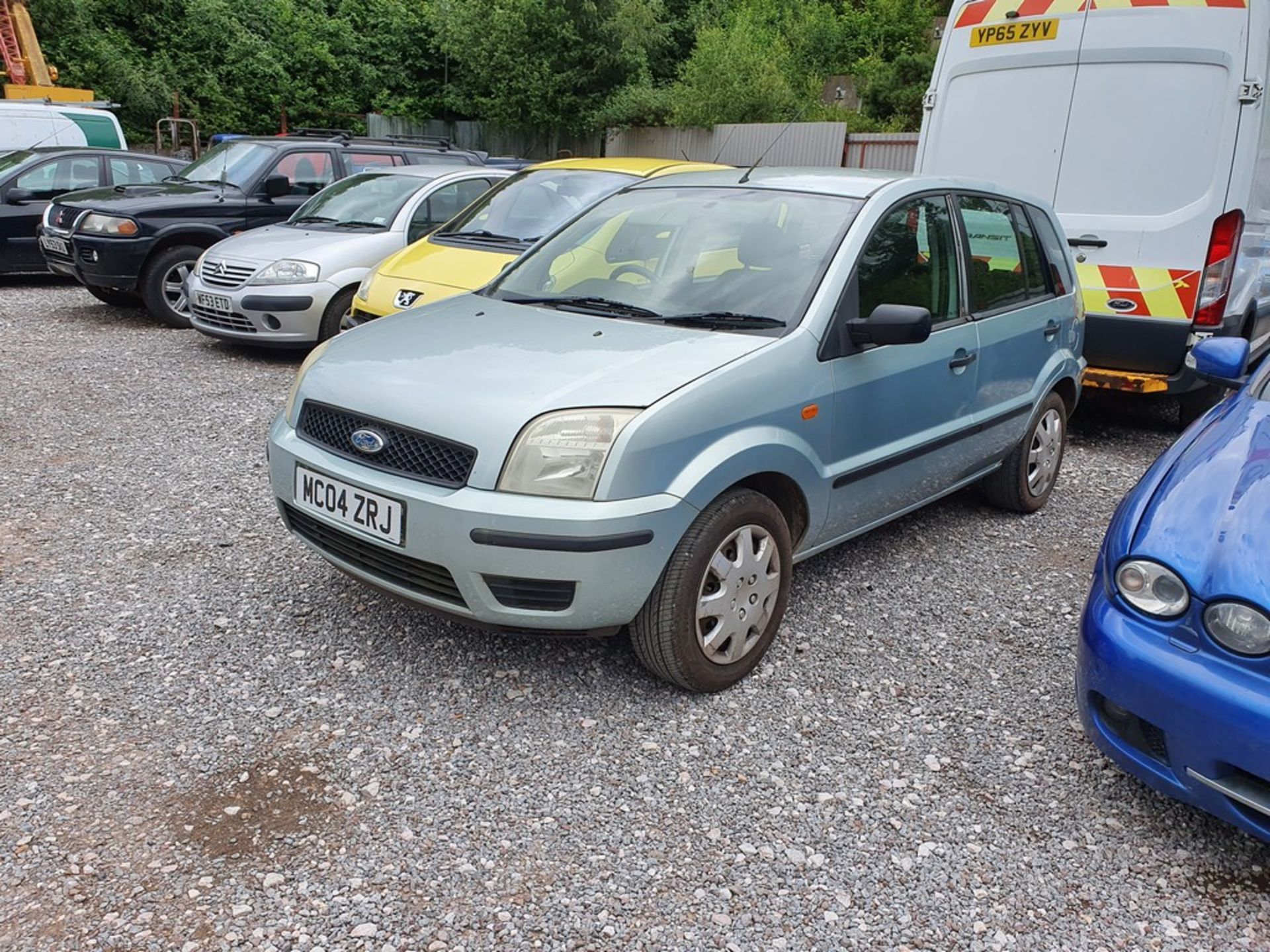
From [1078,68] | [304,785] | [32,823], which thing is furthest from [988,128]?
[32,823]

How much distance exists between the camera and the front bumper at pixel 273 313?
7566mm

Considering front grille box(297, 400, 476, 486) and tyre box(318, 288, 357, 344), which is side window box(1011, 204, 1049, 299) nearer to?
front grille box(297, 400, 476, 486)

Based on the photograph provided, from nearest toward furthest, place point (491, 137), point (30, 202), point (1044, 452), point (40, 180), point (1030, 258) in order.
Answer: point (1030, 258)
point (1044, 452)
point (30, 202)
point (40, 180)
point (491, 137)

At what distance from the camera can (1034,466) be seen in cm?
515

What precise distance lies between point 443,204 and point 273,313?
76.4 inches

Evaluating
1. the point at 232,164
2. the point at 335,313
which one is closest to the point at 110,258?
the point at 232,164

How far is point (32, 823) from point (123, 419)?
4152 millimetres

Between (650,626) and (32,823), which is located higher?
(650,626)

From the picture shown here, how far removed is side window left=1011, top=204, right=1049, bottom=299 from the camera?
4816 mm

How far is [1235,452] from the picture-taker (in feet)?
9.66

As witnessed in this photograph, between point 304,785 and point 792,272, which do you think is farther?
point 792,272

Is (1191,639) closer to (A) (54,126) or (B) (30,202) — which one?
(B) (30,202)

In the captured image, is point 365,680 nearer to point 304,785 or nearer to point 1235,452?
point 304,785

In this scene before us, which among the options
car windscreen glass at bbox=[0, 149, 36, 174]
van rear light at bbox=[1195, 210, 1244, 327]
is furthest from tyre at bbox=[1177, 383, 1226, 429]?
car windscreen glass at bbox=[0, 149, 36, 174]
